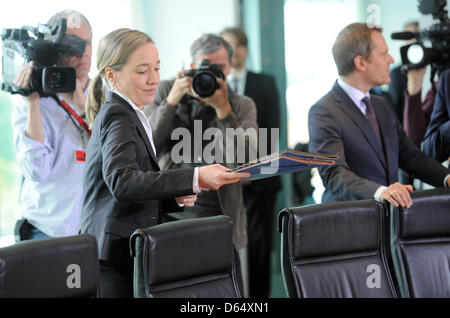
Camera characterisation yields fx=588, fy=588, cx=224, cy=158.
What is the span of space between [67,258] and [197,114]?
132 centimetres

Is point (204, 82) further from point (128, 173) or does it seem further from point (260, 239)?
point (260, 239)

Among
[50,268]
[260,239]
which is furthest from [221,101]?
[260,239]

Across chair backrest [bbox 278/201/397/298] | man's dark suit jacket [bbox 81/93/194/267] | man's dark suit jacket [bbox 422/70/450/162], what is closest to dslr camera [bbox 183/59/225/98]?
man's dark suit jacket [bbox 81/93/194/267]

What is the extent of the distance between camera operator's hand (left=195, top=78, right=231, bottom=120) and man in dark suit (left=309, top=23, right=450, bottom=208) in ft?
1.31

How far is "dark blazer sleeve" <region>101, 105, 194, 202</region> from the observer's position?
64.9 inches

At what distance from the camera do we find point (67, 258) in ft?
5.00

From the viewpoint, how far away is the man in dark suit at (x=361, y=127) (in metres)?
2.41

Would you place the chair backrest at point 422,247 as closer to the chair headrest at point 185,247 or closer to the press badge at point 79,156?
the chair headrest at point 185,247

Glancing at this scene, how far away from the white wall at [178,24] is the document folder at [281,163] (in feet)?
6.55

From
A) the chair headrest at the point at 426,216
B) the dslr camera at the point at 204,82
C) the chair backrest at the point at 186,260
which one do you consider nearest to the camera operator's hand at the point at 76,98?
the dslr camera at the point at 204,82

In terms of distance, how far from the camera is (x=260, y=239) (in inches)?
151

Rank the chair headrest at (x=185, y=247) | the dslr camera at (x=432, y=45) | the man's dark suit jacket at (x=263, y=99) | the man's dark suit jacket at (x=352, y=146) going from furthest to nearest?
the man's dark suit jacket at (x=263, y=99)
the dslr camera at (x=432, y=45)
the man's dark suit jacket at (x=352, y=146)
the chair headrest at (x=185, y=247)

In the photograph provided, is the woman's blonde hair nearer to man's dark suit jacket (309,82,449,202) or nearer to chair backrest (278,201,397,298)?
chair backrest (278,201,397,298)

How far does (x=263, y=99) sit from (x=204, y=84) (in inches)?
45.9
